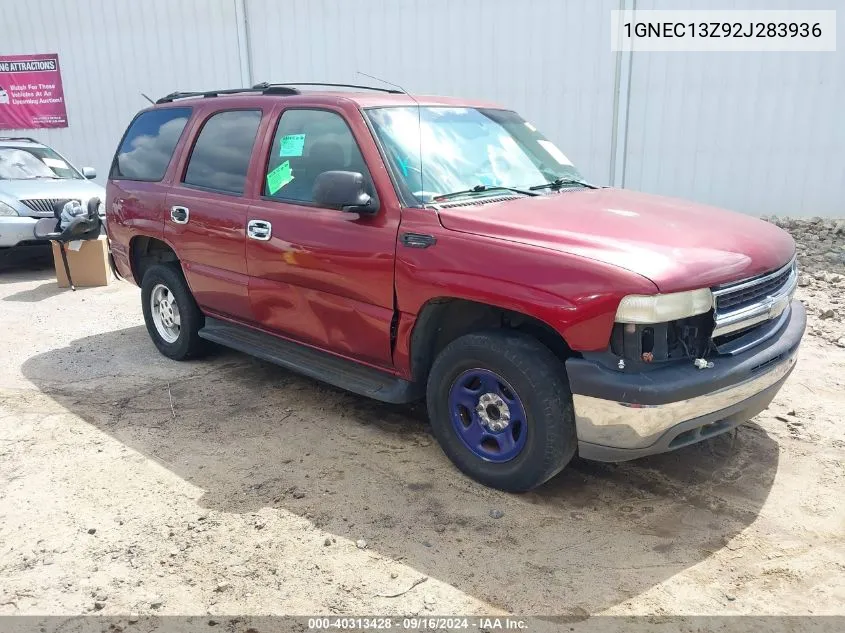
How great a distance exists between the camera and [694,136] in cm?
943

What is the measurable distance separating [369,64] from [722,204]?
18.3 ft

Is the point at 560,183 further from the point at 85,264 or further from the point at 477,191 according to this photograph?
the point at 85,264

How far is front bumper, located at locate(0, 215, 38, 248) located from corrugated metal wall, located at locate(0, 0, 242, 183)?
4565mm

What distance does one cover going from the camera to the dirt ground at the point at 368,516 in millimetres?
2715

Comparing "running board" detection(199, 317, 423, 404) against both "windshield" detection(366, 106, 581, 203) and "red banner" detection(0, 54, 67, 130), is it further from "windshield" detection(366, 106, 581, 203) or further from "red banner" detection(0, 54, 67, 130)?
"red banner" detection(0, 54, 67, 130)

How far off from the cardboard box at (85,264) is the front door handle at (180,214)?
364 centimetres

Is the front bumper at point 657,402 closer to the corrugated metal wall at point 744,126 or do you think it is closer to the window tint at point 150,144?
the window tint at point 150,144

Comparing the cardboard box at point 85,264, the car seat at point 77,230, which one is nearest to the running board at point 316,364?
the car seat at point 77,230

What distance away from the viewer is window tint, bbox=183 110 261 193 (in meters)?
4.44

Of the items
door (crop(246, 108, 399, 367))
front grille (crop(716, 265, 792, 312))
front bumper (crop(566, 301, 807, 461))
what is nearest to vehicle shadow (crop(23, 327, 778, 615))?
front bumper (crop(566, 301, 807, 461))

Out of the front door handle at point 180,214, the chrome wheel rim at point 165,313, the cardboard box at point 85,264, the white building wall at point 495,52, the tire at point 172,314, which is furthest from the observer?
the white building wall at point 495,52

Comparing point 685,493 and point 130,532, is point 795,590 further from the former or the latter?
point 130,532

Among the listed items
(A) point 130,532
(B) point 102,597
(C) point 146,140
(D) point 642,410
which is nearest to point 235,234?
(C) point 146,140

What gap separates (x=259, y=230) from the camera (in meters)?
4.20
